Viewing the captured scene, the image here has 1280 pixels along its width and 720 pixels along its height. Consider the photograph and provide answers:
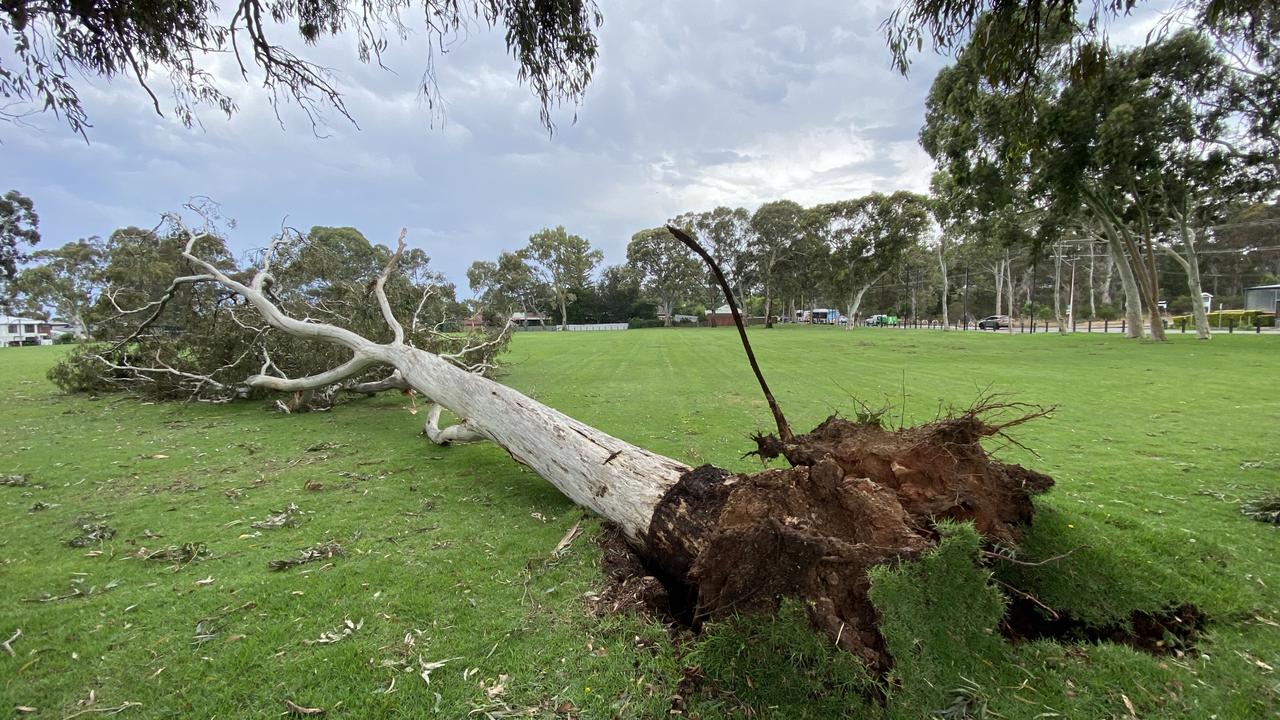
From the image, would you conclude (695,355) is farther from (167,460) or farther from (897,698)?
(897,698)

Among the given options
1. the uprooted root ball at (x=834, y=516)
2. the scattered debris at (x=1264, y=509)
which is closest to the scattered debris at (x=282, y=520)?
the uprooted root ball at (x=834, y=516)

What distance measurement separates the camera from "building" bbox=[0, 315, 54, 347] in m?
56.3

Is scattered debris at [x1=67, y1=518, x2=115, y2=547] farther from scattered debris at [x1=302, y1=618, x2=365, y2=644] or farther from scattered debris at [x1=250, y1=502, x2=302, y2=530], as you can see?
scattered debris at [x1=302, y1=618, x2=365, y2=644]

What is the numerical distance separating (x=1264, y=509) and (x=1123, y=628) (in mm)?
2544

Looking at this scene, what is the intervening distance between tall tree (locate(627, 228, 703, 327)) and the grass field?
5280 cm

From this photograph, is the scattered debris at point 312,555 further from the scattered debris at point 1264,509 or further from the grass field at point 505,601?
the scattered debris at point 1264,509

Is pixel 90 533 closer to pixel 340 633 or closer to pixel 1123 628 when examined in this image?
pixel 340 633

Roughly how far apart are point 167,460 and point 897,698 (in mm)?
7352

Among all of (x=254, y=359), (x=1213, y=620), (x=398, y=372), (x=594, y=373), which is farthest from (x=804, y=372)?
(x=254, y=359)

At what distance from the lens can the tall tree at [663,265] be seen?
58.7m

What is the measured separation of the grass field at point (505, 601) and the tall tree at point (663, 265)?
5280cm

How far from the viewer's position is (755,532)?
226 centimetres

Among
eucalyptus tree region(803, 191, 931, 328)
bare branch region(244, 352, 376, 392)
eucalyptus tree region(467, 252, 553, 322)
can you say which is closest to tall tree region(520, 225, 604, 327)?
eucalyptus tree region(467, 252, 553, 322)

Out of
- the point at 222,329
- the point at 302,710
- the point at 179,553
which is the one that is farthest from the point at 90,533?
the point at 222,329
